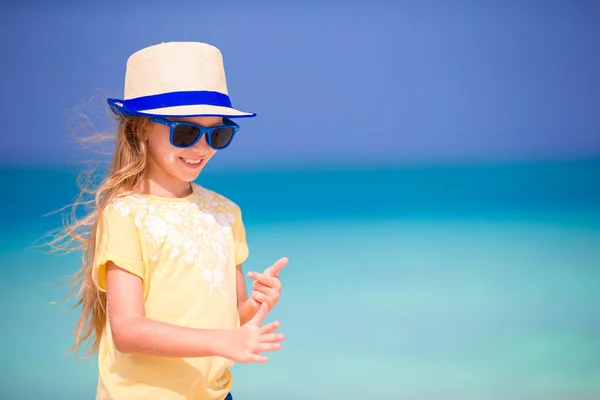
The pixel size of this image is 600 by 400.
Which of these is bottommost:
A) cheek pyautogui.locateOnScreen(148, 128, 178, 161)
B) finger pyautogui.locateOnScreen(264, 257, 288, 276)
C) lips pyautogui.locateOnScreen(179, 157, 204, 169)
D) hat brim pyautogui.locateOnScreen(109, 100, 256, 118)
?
Result: finger pyautogui.locateOnScreen(264, 257, 288, 276)

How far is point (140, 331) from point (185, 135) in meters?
0.49

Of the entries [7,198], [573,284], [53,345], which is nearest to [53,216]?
[7,198]

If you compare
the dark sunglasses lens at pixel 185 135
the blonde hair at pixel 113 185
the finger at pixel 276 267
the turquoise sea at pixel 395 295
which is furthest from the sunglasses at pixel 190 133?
the turquoise sea at pixel 395 295

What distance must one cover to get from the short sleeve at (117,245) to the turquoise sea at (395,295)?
1.89m

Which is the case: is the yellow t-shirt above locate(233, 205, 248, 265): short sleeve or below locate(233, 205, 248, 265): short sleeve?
below

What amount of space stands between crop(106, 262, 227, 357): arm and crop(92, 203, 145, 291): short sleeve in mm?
25

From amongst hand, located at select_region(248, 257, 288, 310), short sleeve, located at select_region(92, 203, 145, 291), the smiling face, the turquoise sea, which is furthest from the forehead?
the turquoise sea

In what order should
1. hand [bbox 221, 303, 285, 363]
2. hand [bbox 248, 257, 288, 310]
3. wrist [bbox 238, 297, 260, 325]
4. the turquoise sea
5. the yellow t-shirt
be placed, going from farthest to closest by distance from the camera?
the turquoise sea → wrist [bbox 238, 297, 260, 325] → hand [bbox 248, 257, 288, 310] → the yellow t-shirt → hand [bbox 221, 303, 285, 363]

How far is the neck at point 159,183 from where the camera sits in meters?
2.02

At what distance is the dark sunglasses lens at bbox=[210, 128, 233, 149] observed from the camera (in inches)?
78.6

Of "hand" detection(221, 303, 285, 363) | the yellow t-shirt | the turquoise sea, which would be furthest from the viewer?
the turquoise sea

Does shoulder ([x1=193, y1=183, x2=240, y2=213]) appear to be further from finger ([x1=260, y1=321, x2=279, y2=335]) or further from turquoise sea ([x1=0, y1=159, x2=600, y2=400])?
turquoise sea ([x1=0, y1=159, x2=600, y2=400])

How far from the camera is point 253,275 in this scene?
6.25ft

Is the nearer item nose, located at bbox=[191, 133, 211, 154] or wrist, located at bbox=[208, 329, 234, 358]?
wrist, located at bbox=[208, 329, 234, 358]
